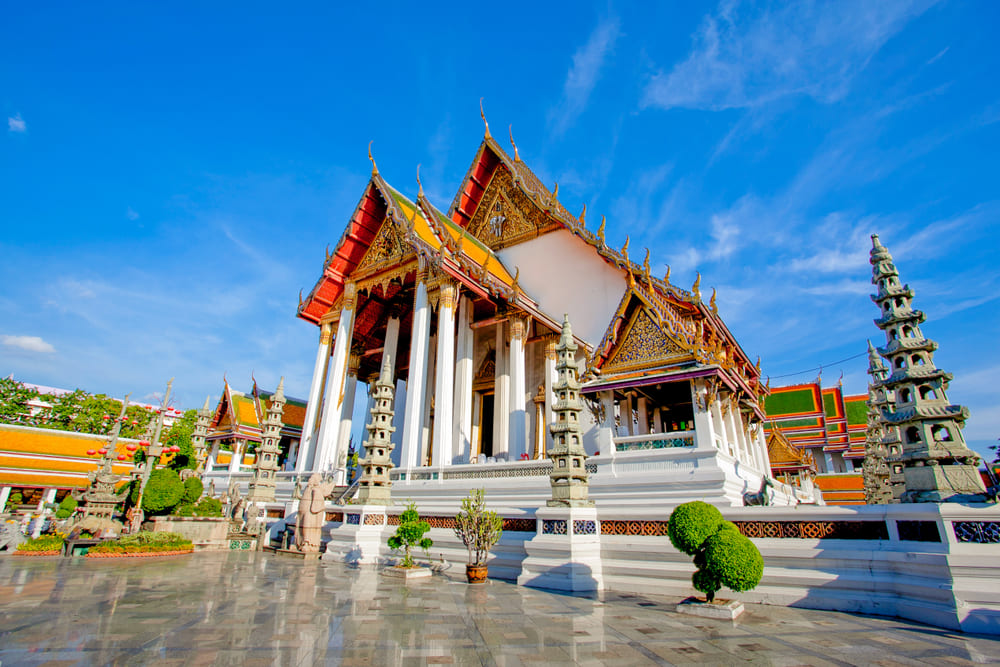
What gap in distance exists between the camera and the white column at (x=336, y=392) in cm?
1339

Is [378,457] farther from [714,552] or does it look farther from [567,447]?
[714,552]

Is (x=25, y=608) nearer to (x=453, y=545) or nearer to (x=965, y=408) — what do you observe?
(x=453, y=545)

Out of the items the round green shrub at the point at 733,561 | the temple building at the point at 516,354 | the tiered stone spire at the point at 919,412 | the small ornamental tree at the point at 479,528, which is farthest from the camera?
the temple building at the point at 516,354

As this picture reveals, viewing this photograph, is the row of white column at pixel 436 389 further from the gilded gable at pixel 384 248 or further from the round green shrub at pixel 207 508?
the round green shrub at pixel 207 508

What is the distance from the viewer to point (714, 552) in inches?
172

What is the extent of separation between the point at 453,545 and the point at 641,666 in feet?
17.1

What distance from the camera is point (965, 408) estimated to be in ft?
16.2

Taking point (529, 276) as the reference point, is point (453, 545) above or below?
below

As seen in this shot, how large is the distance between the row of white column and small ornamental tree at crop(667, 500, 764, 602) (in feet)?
24.0

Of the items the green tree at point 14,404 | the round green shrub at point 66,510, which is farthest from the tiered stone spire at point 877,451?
the green tree at point 14,404

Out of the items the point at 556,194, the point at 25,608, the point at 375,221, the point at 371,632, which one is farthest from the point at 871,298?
the point at 375,221

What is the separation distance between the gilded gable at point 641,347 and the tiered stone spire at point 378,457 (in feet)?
14.0

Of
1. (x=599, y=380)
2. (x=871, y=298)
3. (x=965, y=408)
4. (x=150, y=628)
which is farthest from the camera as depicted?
(x=599, y=380)

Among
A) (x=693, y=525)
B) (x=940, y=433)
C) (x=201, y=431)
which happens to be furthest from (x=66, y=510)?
(x=940, y=433)
